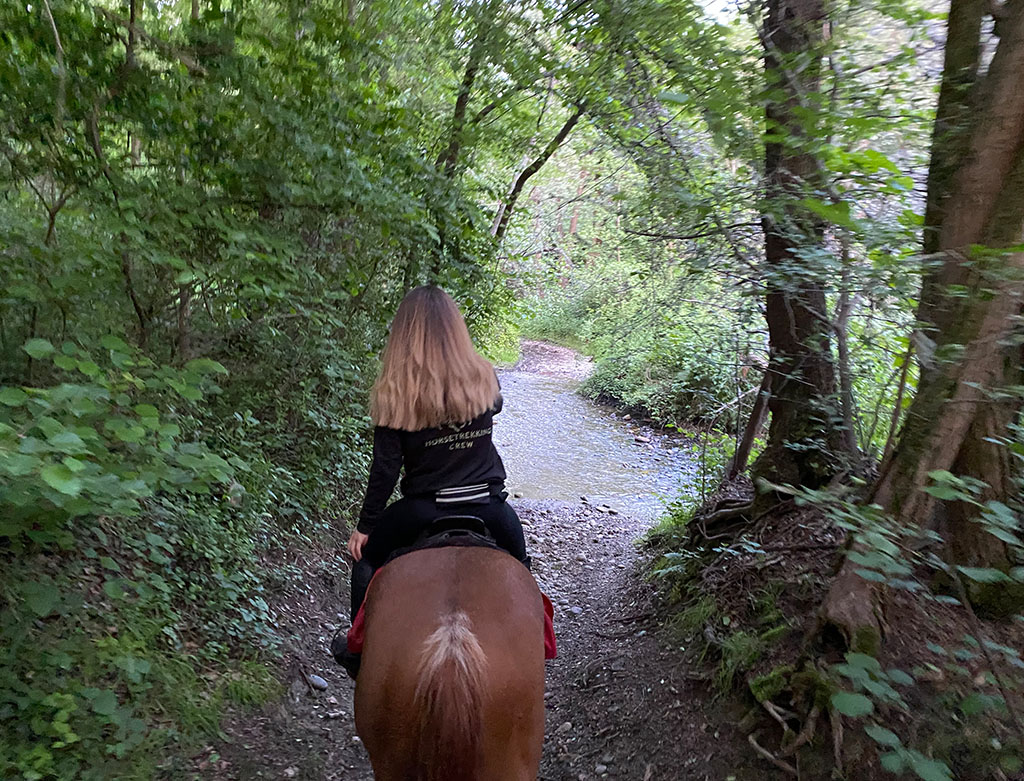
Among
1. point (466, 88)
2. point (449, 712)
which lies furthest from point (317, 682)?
point (466, 88)

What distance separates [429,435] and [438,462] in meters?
0.13

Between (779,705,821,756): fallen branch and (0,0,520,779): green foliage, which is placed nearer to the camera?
(0,0,520,779): green foliage

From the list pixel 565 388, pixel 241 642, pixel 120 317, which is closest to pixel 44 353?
pixel 120 317

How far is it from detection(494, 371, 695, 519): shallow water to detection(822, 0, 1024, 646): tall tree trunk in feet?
12.0

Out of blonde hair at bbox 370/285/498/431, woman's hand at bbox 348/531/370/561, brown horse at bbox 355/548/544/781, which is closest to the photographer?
brown horse at bbox 355/548/544/781

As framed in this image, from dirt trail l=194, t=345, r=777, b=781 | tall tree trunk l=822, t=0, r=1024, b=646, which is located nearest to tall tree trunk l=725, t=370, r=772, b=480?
dirt trail l=194, t=345, r=777, b=781

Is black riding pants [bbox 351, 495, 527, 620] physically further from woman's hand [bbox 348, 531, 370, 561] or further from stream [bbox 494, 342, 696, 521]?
stream [bbox 494, 342, 696, 521]

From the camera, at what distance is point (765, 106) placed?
3.40 metres

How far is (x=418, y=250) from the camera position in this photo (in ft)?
19.2

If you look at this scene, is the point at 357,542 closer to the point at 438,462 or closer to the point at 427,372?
the point at 438,462

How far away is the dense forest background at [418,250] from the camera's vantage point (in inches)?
88.5

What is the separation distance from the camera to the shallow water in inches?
331

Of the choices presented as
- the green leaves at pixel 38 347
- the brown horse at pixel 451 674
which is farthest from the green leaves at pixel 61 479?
the brown horse at pixel 451 674

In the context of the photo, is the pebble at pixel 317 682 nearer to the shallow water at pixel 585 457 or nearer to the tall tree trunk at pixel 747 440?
the tall tree trunk at pixel 747 440
